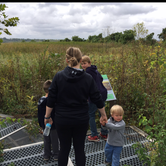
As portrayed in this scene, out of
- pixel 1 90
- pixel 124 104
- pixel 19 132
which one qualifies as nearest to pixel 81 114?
pixel 19 132

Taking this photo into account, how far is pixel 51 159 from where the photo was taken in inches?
109

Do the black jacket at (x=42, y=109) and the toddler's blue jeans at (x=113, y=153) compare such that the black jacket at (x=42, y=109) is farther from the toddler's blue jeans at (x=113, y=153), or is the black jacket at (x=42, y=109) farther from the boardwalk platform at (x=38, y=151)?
the toddler's blue jeans at (x=113, y=153)

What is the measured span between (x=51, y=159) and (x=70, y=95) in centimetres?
147

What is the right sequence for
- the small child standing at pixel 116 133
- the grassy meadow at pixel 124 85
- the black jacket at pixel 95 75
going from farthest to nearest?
1. the grassy meadow at pixel 124 85
2. the black jacket at pixel 95 75
3. the small child standing at pixel 116 133

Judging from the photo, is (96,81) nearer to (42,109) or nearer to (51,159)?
(42,109)

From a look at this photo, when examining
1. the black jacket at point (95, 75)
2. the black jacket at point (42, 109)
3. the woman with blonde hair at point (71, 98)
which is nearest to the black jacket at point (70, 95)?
the woman with blonde hair at point (71, 98)

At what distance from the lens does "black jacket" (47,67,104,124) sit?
2006mm

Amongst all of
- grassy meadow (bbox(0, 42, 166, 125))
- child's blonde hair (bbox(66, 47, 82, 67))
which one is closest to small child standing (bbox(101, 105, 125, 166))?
child's blonde hair (bbox(66, 47, 82, 67))

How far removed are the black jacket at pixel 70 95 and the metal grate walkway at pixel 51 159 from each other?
1.10 metres

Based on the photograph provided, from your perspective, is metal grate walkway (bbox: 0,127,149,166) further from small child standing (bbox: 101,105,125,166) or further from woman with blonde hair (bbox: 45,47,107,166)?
woman with blonde hair (bbox: 45,47,107,166)

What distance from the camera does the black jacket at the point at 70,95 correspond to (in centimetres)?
201

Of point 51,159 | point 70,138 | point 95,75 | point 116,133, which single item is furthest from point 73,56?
point 51,159

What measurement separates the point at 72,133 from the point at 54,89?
26.4 inches

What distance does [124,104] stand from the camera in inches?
176
